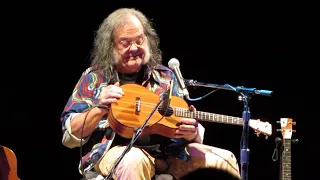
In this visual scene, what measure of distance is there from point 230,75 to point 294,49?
1.91ft

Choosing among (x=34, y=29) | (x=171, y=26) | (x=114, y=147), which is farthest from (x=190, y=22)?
(x=114, y=147)

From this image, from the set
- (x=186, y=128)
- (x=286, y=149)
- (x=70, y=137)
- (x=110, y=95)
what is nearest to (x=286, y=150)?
(x=286, y=149)

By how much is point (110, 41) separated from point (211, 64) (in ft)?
3.94

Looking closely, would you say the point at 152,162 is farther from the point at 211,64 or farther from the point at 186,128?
the point at 211,64

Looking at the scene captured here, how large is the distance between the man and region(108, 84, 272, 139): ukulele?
50mm

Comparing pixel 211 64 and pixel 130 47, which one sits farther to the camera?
pixel 211 64

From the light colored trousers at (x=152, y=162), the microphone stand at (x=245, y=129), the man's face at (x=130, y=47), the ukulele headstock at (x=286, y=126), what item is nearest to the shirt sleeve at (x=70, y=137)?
the light colored trousers at (x=152, y=162)

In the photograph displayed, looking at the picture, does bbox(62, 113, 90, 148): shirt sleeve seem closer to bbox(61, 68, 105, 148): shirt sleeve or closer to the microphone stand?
bbox(61, 68, 105, 148): shirt sleeve

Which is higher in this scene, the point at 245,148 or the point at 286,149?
the point at 245,148

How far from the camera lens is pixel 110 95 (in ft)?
9.43

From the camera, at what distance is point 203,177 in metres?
1.41

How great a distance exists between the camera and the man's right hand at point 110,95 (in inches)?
113

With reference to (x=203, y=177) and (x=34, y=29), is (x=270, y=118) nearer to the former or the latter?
(x=34, y=29)

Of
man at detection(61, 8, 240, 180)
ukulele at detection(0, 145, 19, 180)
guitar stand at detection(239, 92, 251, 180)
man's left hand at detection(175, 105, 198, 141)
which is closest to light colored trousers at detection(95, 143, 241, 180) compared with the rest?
man at detection(61, 8, 240, 180)
